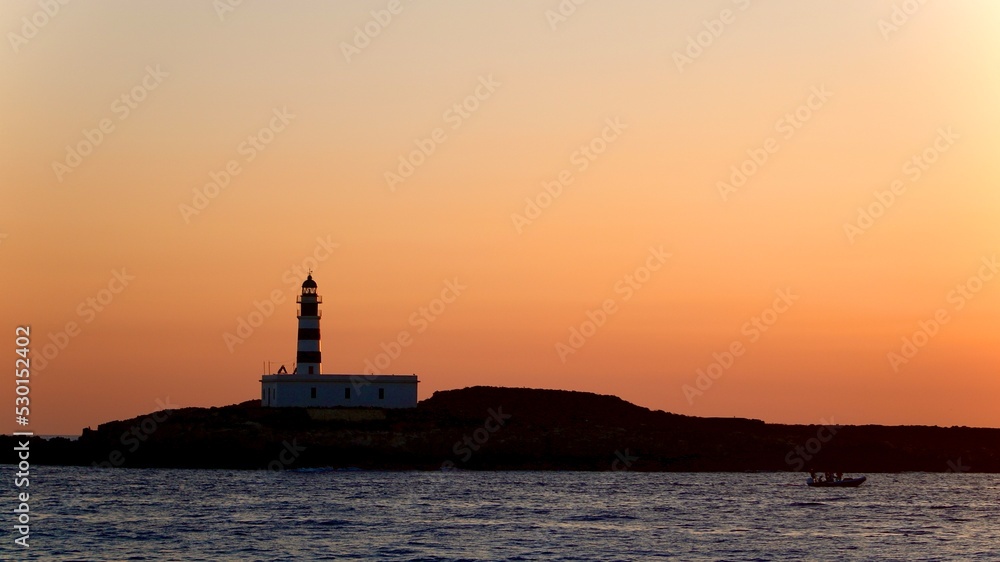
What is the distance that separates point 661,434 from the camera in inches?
4006

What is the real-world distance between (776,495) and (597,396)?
124 feet

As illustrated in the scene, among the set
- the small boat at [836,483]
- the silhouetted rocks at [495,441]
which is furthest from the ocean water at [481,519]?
the silhouetted rocks at [495,441]

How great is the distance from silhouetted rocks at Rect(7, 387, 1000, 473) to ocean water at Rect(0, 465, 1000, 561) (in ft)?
12.5

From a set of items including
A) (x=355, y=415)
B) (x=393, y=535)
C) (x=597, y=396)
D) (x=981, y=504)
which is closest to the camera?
(x=393, y=535)

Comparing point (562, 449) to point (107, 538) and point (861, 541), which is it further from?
point (107, 538)

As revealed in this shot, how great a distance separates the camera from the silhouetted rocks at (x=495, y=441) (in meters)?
90.7

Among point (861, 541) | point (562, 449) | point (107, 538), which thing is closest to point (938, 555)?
point (861, 541)

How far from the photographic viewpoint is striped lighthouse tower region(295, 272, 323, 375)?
9162 cm

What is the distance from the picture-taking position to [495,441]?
9575 cm

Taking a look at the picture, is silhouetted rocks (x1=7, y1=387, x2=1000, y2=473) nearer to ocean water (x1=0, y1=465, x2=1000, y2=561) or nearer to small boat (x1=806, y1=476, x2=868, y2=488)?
ocean water (x1=0, y1=465, x2=1000, y2=561)

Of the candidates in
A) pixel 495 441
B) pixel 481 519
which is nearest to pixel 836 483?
pixel 495 441

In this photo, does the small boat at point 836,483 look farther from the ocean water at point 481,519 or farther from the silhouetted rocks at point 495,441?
the silhouetted rocks at point 495,441

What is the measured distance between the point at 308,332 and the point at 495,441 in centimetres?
1566

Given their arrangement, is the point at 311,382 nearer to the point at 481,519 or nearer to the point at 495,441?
the point at 495,441
